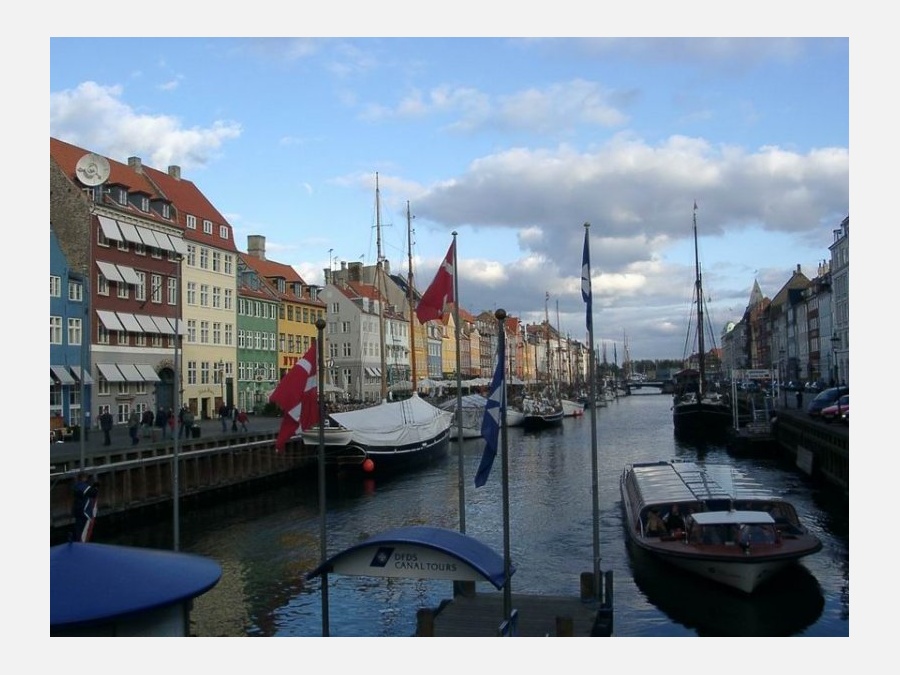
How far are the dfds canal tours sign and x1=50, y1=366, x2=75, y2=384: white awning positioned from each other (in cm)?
3644

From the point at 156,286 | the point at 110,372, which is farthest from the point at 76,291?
the point at 156,286

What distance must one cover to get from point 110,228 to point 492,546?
3745 cm

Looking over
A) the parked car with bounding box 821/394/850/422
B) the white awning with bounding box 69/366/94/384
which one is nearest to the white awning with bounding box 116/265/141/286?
the white awning with bounding box 69/366/94/384

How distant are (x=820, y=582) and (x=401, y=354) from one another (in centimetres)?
8801

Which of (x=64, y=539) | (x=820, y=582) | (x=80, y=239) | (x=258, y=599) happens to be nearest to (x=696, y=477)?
(x=820, y=582)

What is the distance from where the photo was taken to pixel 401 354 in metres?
110

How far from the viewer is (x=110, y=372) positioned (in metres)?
55.3

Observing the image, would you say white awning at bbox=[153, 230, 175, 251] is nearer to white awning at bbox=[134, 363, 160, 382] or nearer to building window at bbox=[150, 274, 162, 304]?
building window at bbox=[150, 274, 162, 304]

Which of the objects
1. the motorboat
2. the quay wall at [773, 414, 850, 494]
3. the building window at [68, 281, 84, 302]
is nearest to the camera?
the motorboat

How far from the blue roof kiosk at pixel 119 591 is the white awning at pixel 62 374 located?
38.6 meters

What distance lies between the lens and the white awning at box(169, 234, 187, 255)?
6164cm

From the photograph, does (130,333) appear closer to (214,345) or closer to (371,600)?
(214,345)

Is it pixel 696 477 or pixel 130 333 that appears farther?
pixel 130 333

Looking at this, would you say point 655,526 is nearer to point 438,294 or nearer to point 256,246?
point 438,294
